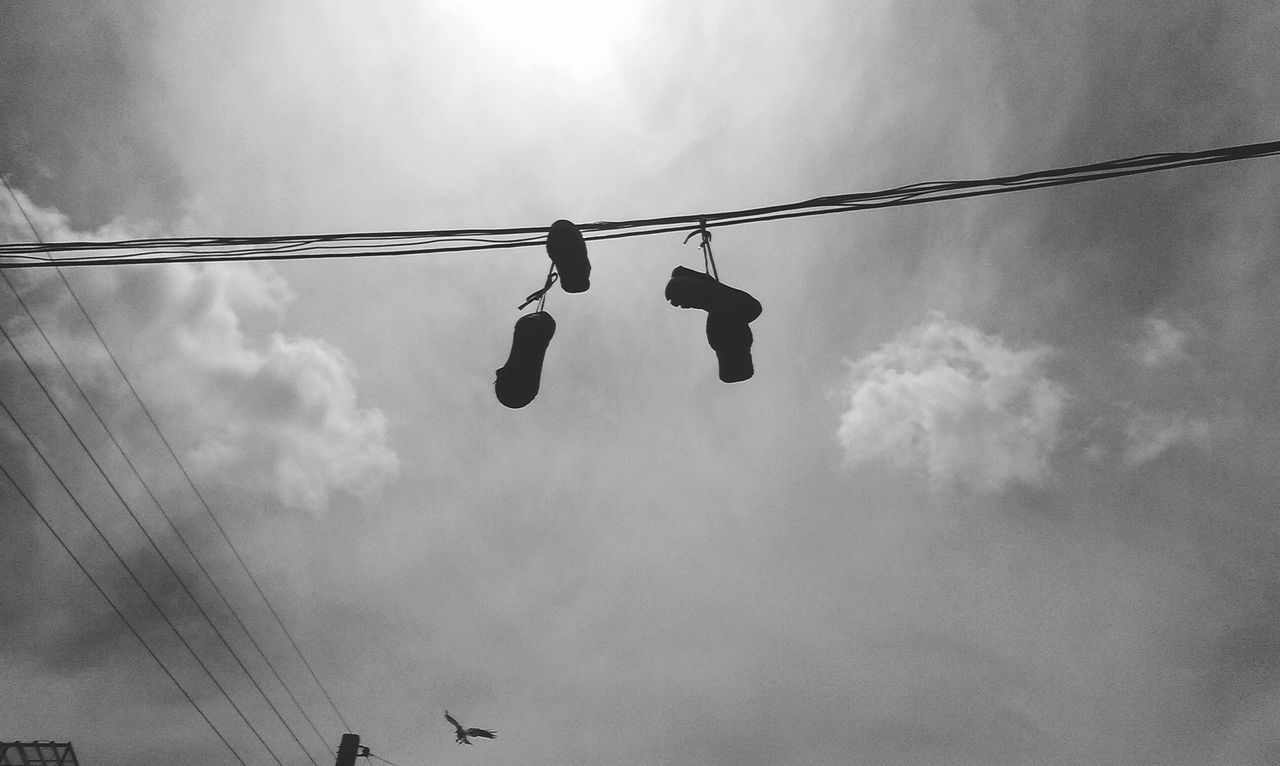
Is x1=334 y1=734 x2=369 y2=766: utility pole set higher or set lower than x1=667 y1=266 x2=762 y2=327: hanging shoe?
lower

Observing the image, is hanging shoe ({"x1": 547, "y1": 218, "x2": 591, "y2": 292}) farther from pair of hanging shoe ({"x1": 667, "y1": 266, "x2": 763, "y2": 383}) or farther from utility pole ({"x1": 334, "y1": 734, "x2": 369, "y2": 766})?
utility pole ({"x1": 334, "y1": 734, "x2": 369, "y2": 766})

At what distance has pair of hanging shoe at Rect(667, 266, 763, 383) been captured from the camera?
3.48 metres

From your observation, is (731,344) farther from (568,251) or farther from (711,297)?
(568,251)

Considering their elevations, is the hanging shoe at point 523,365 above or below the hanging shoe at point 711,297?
below

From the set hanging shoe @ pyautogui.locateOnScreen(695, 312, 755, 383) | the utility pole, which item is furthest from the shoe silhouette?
the utility pole

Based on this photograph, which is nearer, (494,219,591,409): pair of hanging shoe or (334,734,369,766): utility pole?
(494,219,591,409): pair of hanging shoe

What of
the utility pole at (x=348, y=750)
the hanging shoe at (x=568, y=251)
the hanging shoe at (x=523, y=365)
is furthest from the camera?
the utility pole at (x=348, y=750)

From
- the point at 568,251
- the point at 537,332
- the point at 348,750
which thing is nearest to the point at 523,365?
the point at 537,332

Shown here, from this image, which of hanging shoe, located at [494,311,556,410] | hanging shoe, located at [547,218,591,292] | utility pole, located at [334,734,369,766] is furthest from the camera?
utility pole, located at [334,734,369,766]

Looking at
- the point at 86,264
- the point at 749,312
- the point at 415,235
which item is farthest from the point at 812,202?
the point at 86,264

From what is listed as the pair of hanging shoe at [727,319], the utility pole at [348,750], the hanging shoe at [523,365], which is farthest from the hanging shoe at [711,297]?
the utility pole at [348,750]

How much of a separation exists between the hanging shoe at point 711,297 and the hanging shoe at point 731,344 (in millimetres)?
38

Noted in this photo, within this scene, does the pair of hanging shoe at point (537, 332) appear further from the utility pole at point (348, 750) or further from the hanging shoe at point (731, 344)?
the utility pole at point (348, 750)

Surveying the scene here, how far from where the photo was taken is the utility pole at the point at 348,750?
1002 cm
